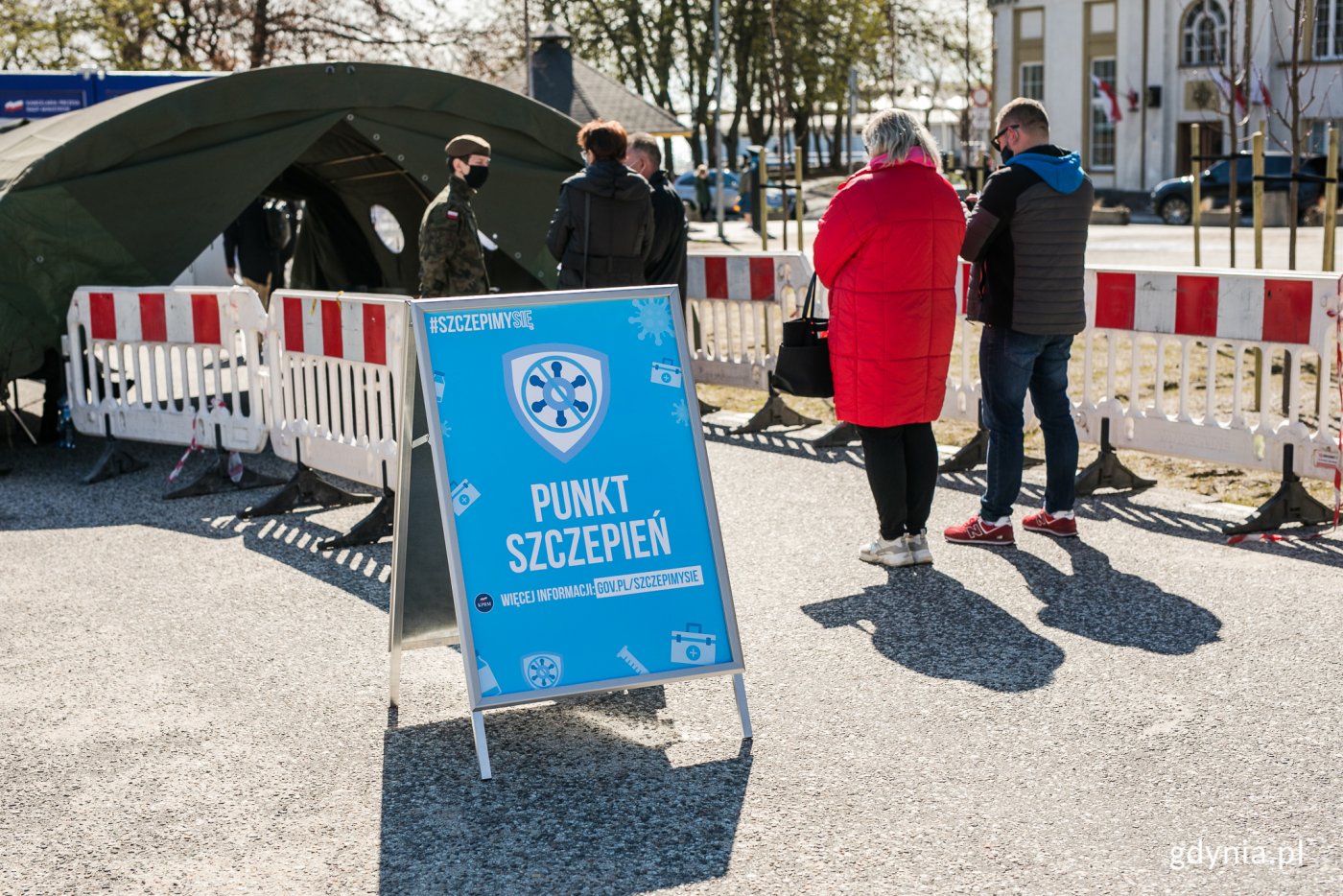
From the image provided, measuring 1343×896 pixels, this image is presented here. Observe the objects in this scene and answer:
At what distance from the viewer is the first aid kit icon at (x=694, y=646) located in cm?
506

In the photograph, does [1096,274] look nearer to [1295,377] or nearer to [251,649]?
[1295,377]

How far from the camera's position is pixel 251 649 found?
6266 mm

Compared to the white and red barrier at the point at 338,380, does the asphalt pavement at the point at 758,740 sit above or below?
below

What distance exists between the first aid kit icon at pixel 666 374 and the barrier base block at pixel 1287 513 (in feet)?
11.7

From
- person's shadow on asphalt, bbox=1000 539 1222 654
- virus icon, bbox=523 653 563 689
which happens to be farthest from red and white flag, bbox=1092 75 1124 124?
virus icon, bbox=523 653 563 689

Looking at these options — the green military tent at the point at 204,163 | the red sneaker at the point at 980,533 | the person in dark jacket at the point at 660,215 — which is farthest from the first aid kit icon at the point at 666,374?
the green military tent at the point at 204,163

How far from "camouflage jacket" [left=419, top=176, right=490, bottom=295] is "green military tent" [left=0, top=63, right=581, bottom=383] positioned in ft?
9.26

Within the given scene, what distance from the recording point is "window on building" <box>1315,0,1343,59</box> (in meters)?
44.4

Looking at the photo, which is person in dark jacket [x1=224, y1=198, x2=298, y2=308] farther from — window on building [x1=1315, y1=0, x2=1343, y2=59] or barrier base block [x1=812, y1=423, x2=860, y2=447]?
window on building [x1=1315, y1=0, x2=1343, y2=59]

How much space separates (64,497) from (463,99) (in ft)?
15.4

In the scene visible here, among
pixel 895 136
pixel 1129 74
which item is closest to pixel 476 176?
pixel 895 136

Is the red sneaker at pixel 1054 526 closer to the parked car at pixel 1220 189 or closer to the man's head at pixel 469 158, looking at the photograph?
the man's head at pixel 469 158

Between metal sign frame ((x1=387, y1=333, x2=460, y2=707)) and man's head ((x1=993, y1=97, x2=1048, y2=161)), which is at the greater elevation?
man's head ((x1=993, y1=97, x2=1048, y2=161))

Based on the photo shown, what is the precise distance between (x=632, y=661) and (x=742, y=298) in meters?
7.37
